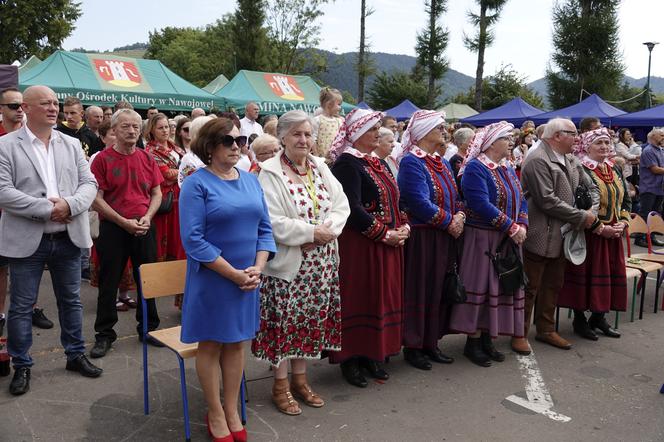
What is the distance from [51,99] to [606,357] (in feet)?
15.6

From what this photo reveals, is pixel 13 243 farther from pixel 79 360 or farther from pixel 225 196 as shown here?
pixel 225 196

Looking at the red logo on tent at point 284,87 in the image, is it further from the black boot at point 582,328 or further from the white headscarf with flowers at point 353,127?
the white headscarf with flowers at point 353,127

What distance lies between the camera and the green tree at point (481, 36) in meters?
32.3

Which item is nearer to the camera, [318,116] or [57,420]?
[57,420]

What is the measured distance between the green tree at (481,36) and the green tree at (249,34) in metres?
16.5

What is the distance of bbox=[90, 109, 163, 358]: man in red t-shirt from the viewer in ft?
15.0

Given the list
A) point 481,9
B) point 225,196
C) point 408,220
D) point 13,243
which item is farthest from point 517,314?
point 481,9

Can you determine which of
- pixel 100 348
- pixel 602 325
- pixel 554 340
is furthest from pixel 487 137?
pixel 100 348

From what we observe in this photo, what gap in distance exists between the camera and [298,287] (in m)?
3.67

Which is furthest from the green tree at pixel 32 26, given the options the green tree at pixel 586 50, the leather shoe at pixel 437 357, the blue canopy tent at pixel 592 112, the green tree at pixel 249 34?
the green tree at pixel 586 50

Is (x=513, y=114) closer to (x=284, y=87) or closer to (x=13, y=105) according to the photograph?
(x=284, y=87)

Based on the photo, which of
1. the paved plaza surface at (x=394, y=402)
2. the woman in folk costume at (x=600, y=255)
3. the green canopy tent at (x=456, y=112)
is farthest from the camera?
the green canopy tent at (x=456, y=112)

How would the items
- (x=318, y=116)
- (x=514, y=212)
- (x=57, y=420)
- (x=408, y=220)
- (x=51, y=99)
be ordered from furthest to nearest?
(x=318, y=116) → (x=514, y=212) → (x=408, y=220) → (x=51, y=99) → (x=57, y=420)

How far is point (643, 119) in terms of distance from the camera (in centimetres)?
1752
